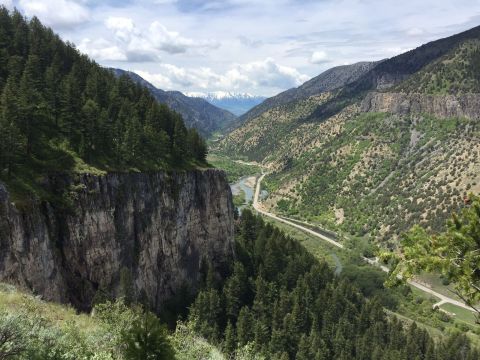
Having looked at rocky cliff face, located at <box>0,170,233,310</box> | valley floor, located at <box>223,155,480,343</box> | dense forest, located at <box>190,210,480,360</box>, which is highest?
rocky cliff face, located at <box>0,170,233,310</box>

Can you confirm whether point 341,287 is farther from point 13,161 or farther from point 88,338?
point 88,338

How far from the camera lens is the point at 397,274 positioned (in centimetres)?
2041

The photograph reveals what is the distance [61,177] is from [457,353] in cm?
8032

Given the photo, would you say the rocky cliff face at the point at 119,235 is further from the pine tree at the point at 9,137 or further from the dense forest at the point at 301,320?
the dense forest at the point at 301,320

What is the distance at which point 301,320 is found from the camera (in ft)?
294

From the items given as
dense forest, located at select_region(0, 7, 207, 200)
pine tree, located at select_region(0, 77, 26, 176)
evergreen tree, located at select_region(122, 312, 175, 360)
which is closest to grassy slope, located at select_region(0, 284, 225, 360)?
evergreen tree, located at select_region(122, 312, 175, 360)

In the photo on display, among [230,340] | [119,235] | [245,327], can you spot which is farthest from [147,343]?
[245,327]

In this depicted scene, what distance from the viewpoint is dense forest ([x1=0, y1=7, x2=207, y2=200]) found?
6384cm

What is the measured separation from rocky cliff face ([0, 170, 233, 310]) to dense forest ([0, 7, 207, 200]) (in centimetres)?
429

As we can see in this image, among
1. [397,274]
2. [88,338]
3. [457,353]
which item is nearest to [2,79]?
[88,338]

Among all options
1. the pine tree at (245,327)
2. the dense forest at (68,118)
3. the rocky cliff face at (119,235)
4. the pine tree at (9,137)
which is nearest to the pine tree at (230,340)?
the pine tree at (245,327)

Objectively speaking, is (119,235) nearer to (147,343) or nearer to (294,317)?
(294,317)

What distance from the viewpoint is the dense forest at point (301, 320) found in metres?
82.3

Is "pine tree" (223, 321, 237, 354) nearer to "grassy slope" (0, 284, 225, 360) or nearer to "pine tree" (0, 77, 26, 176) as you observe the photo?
"grassy slope" (0, 284, 225, 360)
